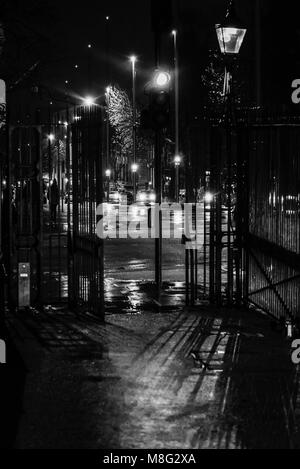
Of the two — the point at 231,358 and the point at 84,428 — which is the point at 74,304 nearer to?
the point at 231,358

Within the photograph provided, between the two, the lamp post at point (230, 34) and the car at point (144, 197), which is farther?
the car at point (144, 197)

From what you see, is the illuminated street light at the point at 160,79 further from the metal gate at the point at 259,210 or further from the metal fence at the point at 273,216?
the metal fence at the point at 273,216

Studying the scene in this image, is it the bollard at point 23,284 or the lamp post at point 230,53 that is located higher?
the lamp post at point 230,53

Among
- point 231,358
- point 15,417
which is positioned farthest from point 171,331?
point 15,417

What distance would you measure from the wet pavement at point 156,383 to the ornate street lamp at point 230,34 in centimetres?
435

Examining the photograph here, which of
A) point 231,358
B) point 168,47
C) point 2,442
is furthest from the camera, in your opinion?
point 168,47

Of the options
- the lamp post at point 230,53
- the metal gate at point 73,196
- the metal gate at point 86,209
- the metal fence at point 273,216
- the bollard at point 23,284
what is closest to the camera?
the metal fence at point 273,216

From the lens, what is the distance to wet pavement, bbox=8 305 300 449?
6605 mm

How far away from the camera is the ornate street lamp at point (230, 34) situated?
13727 mm

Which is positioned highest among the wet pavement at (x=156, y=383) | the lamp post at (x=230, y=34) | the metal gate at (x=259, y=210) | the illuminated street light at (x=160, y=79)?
the lamp post at (x=230, y=34)

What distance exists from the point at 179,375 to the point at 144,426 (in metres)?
1.76

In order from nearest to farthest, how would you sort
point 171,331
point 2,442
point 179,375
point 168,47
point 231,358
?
point 2,442, point 179,375, point 231,358, point 171,331, point 168,47

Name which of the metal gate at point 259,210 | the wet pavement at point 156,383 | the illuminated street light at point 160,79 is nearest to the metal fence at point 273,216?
the metal gate at point 259,210

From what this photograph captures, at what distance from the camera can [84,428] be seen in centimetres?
677
